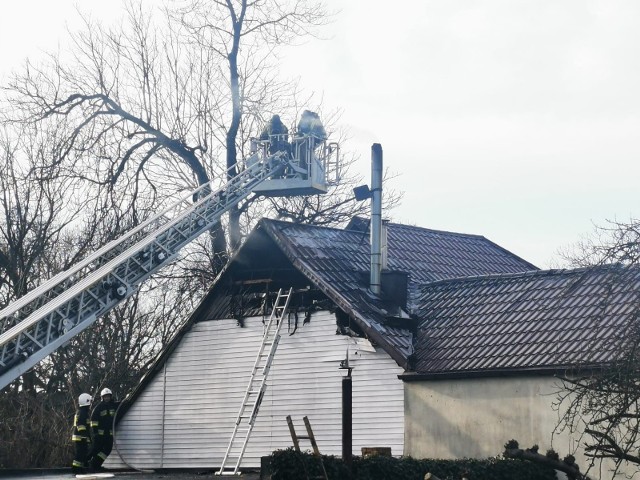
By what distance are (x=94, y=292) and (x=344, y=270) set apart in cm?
542

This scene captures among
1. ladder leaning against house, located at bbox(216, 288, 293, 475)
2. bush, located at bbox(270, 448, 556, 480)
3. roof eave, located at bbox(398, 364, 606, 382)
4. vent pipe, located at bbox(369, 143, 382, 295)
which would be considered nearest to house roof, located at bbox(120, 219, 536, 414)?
vent pipe, located at bbox(369, 143, 382, 295)

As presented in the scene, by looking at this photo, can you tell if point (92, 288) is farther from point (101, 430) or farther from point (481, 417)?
point (481, 417)

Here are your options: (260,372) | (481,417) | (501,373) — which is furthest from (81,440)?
(501,373)

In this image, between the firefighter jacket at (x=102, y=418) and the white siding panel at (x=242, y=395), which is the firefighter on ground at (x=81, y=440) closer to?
the firefighter jacket at (x=102, y=418)

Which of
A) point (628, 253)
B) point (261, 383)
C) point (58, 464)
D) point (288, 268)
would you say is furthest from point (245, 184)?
point (628, 253)

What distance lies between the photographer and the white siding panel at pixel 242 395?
21391 mm

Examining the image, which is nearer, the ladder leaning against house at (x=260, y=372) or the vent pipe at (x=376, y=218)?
the ladder leaning against house at (x=260, y=372)

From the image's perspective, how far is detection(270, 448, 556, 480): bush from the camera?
15758 millimetres

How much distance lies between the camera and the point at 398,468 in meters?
16.4

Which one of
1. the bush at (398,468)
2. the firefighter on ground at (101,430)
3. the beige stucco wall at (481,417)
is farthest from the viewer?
the firefighter on ground at (101,430)

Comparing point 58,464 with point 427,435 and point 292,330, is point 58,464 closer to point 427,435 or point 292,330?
point 292,330

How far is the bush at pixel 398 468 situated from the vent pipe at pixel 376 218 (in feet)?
21.5

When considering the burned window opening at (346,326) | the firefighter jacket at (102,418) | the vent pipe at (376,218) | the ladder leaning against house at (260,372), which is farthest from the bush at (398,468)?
the firefighter jacket at (102,418)

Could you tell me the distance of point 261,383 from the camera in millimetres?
22812
